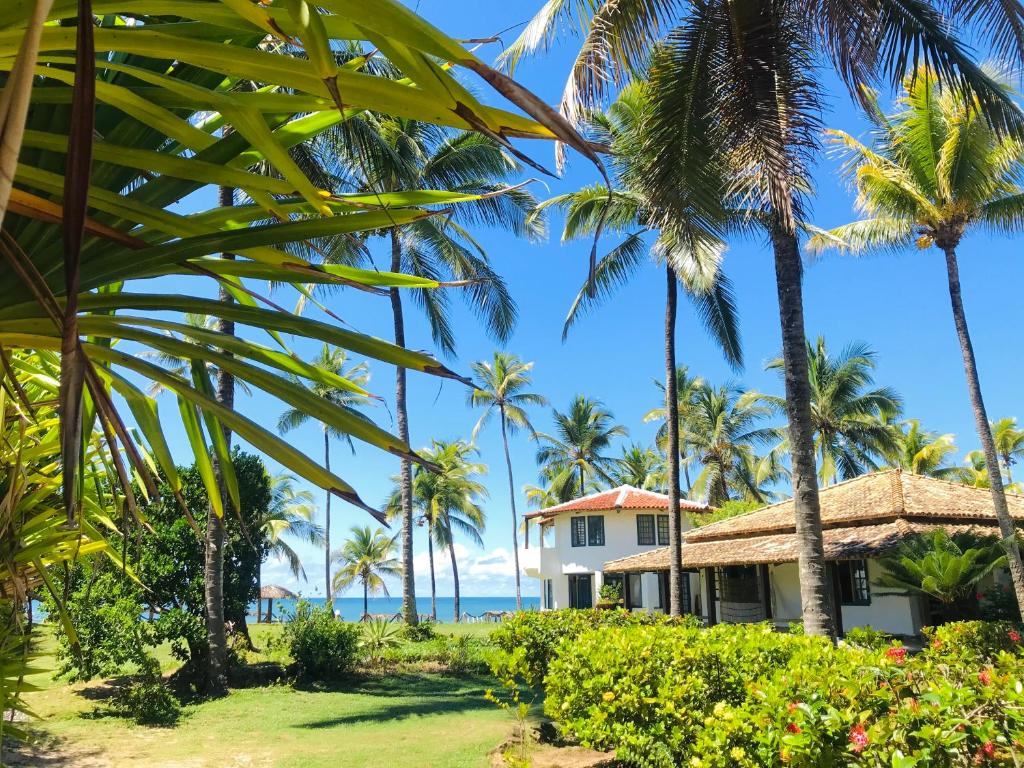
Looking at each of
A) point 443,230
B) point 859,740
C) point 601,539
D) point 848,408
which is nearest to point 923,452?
point 848,408

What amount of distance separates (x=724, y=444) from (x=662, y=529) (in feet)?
24.8

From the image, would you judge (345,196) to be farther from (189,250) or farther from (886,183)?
(886,183)

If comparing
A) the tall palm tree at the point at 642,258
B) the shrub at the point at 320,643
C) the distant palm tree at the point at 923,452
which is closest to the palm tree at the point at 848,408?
the distant palm tree at the point at 923,452

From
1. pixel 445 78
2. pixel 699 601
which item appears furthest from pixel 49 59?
pixel 699 601

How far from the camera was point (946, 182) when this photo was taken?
1485 cm

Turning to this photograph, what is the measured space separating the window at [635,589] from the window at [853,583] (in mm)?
11930

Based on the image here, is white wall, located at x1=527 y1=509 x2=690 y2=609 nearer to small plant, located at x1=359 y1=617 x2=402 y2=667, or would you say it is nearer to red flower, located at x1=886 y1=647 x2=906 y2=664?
small plant, located at x1=359 y1=617 x2=402 y2=667

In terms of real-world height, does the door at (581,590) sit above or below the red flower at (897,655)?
below

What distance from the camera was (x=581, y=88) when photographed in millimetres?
10109

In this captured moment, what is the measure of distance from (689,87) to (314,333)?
9.52 metres

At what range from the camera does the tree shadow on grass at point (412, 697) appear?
11.4 metres

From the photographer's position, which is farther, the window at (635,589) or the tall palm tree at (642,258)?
the window at (635,589)

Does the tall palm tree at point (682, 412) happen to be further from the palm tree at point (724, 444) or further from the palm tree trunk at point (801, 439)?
the palm tree trunk at point (801, 439)

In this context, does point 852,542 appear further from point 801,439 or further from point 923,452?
point 923,452
